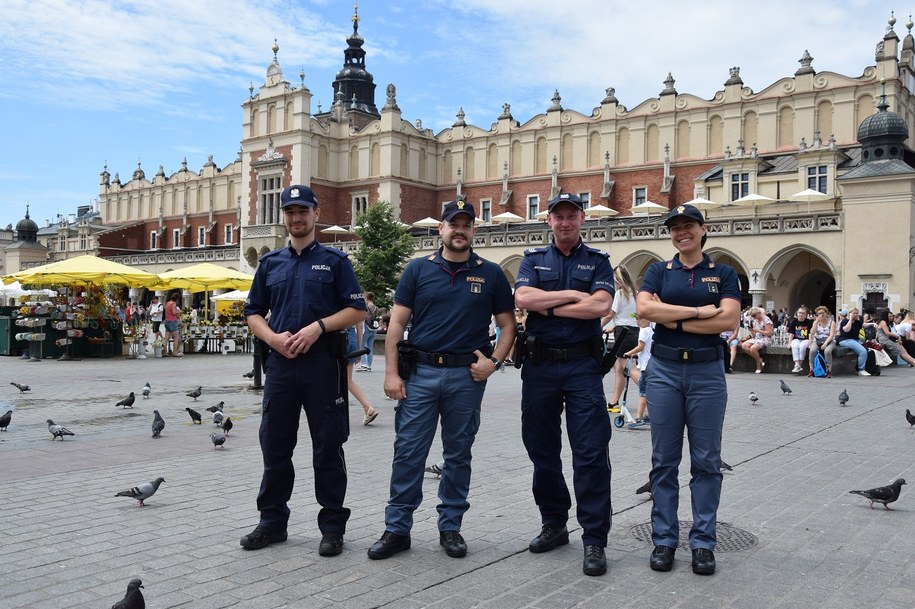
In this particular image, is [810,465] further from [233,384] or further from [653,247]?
[653,247]

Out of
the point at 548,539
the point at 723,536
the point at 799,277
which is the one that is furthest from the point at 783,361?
the point at 799,277

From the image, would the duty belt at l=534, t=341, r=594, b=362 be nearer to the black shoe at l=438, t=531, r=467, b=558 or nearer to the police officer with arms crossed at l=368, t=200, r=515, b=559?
the police officer with arms crossed at l=368, t=200, r=515, b=559

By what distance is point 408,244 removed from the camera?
42688 millimetres

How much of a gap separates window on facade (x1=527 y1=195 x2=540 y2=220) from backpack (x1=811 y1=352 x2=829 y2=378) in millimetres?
33618

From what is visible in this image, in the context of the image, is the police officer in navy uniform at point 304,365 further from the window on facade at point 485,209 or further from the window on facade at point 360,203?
the window on facade at point 360,203

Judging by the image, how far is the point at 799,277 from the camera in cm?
3628

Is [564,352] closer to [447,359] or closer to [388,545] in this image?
[447,359]

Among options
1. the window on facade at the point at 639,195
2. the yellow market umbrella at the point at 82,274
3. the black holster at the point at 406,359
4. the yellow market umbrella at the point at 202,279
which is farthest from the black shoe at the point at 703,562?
the window on facade at the point at 639,195

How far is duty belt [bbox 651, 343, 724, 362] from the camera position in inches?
185

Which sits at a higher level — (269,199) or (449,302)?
(269,199)

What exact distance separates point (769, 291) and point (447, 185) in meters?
25.3

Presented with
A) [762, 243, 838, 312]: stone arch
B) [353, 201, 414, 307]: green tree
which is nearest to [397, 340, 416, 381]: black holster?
[762, 243, 838, 312]: stone arch

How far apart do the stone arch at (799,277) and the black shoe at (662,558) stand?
1219 inches

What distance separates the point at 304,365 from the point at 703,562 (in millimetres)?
2441
